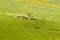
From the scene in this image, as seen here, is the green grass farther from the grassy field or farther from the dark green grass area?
the dark green grass area

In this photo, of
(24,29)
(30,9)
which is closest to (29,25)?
(24,29)

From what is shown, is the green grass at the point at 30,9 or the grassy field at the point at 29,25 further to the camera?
the green grass at the point at 30,9

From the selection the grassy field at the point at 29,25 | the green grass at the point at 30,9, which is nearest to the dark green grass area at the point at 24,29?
the grassy field at the point at 29,25

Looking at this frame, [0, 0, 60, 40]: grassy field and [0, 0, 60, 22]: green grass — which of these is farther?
[0, 0, 60, 22]: green grass

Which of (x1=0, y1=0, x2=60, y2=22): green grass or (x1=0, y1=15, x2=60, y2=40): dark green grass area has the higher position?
(x1=0, y1=0, x2=60, y2=22): green grass

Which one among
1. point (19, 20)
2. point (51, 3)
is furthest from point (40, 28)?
point (51, 3)

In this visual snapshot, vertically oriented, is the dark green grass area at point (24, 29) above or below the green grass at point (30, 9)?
below

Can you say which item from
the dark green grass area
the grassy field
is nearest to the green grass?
the grassy field

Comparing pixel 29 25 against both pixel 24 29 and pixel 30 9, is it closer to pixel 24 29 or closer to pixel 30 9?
pixel 24 29

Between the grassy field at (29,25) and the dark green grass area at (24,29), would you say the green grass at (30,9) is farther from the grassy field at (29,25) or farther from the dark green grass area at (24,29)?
the dark green grass area at (24,29)

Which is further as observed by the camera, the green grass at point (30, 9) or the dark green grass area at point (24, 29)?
the green grass at point (30, 9)
